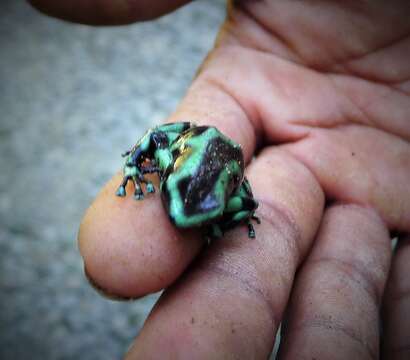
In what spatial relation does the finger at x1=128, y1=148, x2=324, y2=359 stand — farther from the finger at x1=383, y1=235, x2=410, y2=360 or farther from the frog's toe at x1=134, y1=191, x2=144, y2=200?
the finger at x1=383, y1=235, x2=410, y2=360

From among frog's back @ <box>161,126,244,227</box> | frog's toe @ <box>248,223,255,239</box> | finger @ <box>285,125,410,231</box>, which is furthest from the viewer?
finger @ <box>285,125,410,231</box>

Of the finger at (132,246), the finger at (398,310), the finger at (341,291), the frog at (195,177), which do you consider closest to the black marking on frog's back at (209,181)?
the frog at (195,177)

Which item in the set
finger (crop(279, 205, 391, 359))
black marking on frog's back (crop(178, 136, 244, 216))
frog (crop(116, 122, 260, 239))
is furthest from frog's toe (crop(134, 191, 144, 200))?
finger (crop(279, 205, 391, 359))

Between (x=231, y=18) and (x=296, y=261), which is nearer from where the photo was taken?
(x=296, y=261)

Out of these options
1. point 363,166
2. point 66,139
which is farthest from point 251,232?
point 66,139

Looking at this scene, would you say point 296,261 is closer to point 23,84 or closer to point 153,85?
point 153,85

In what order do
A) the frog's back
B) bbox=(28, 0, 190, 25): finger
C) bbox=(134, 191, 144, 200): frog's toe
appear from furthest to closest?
bbox=(28, 0, 190, 25): finger < bbox=(134, 191, 144, 200): frog's toe < the frog's back

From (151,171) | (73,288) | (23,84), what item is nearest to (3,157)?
(23,84)

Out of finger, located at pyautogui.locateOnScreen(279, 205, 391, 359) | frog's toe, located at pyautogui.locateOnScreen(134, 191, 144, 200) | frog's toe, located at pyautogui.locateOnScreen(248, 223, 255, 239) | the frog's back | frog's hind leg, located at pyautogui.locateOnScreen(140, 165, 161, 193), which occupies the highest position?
the frog's back
